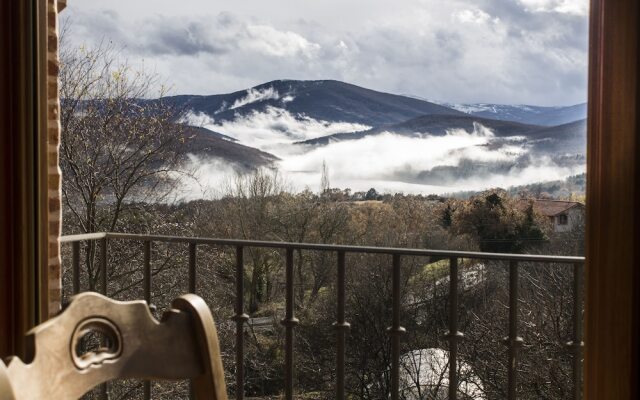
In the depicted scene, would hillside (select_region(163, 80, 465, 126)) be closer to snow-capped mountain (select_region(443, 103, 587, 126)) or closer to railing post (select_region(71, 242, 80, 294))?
snow-capped mountain (select_region(443, 103, 587, 126))

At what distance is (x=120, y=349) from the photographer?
771mm

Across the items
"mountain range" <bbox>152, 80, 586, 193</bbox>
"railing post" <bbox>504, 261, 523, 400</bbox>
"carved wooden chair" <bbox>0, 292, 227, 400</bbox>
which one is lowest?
"railing post" <bbox>504, 261, 523, 400</bbox>

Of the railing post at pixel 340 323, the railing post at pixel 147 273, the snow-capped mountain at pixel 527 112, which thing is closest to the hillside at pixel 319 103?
the snow-capped mountain at pixel 527 112

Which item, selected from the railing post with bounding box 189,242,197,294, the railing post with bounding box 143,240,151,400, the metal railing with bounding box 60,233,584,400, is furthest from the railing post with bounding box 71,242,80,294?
the railing post with bounding box 189,242,197,294

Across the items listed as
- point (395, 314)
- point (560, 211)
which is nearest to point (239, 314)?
point (395, 314)

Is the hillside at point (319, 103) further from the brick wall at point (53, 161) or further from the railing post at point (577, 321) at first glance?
the brick wall at point (53, 161)

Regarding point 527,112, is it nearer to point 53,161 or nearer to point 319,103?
point 319,103

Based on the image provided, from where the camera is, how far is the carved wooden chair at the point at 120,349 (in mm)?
680

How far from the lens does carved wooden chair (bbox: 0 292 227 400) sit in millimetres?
680

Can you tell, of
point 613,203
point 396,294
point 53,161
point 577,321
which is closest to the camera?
point 613,203

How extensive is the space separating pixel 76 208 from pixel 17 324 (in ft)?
18.8

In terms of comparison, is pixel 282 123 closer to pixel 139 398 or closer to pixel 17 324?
pixel 139 398

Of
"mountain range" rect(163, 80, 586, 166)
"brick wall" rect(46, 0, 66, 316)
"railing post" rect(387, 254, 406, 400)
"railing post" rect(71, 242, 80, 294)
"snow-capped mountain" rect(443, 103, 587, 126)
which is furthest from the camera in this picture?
"mountain range" rect(163, 80, 586, 166)

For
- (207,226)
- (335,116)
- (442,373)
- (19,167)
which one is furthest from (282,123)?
(19,167)
